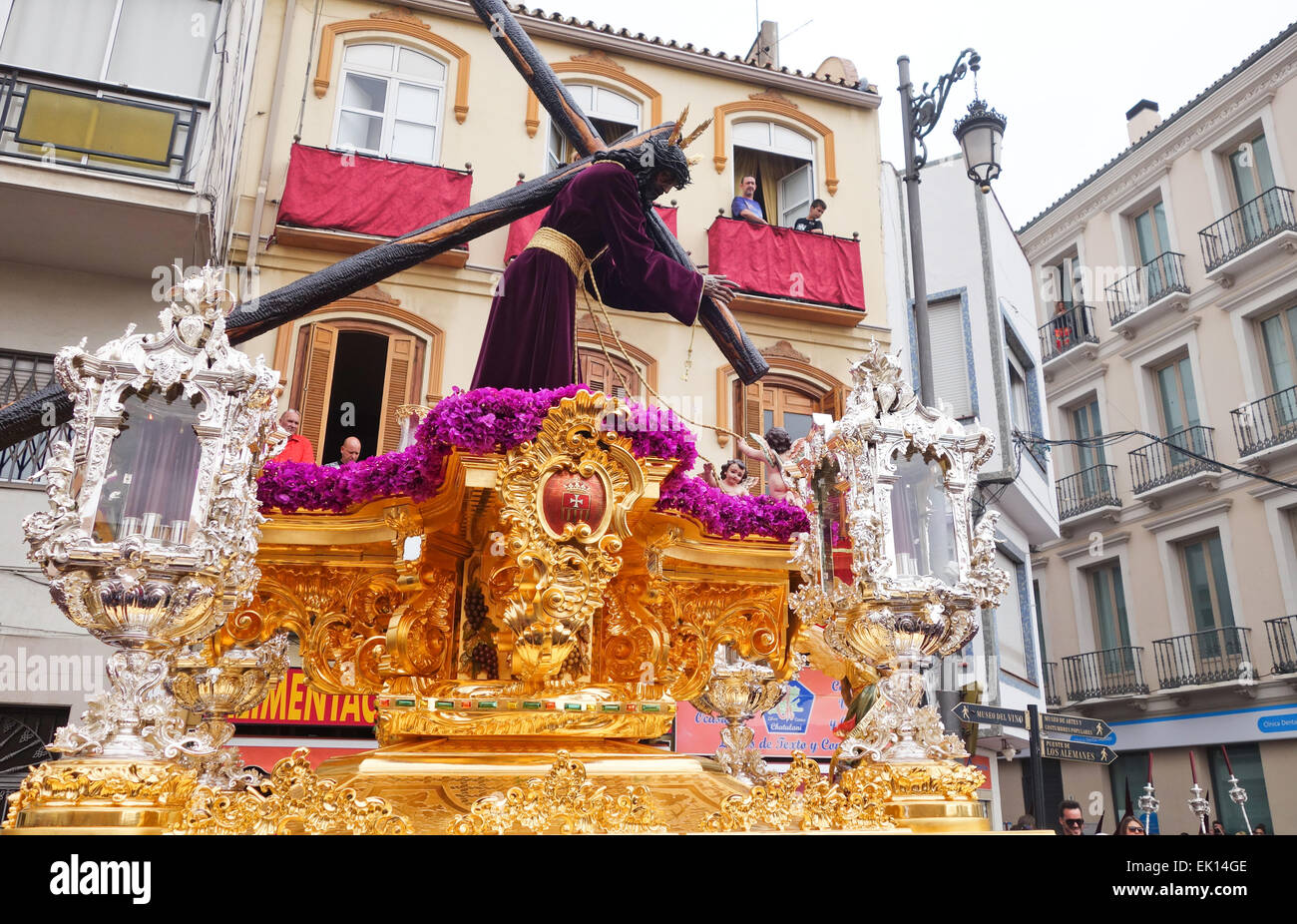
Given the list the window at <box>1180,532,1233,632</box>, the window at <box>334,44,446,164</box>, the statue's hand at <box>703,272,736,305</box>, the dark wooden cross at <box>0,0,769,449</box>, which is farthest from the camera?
the window at <box>1180,532,1233,632</box>

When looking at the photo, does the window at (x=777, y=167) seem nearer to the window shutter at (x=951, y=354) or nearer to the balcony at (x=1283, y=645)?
the window shutter at (x=951, y=354)

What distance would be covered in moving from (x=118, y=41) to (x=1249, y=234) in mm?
16605

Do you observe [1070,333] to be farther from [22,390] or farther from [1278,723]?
[22,390]

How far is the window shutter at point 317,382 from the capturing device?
904 centimetres

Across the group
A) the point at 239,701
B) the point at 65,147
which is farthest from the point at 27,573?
the point at 239,701

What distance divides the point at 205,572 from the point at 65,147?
707 centimetres

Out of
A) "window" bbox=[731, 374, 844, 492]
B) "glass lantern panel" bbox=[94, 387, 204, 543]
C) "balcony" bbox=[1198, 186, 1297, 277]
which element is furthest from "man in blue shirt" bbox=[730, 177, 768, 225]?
"balcony" bbox=[1198, 186, 1297, 277]

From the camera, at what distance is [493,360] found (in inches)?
190

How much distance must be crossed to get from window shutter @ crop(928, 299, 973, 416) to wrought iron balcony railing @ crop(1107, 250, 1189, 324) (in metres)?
Answer: 5.74

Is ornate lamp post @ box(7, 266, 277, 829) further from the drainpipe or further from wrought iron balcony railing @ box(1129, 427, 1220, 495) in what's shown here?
wrought iron balcony railing @ box(1129, 427, 1220, 495)

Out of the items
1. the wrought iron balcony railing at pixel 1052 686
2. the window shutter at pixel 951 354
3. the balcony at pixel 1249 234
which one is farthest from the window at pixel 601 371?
the wrought iron balcony railing at pixel 1052 686

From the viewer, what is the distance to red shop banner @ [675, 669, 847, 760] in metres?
9.23

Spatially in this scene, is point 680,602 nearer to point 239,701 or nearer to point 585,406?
point 585,406

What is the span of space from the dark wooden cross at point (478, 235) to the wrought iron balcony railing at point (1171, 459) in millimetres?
11611
